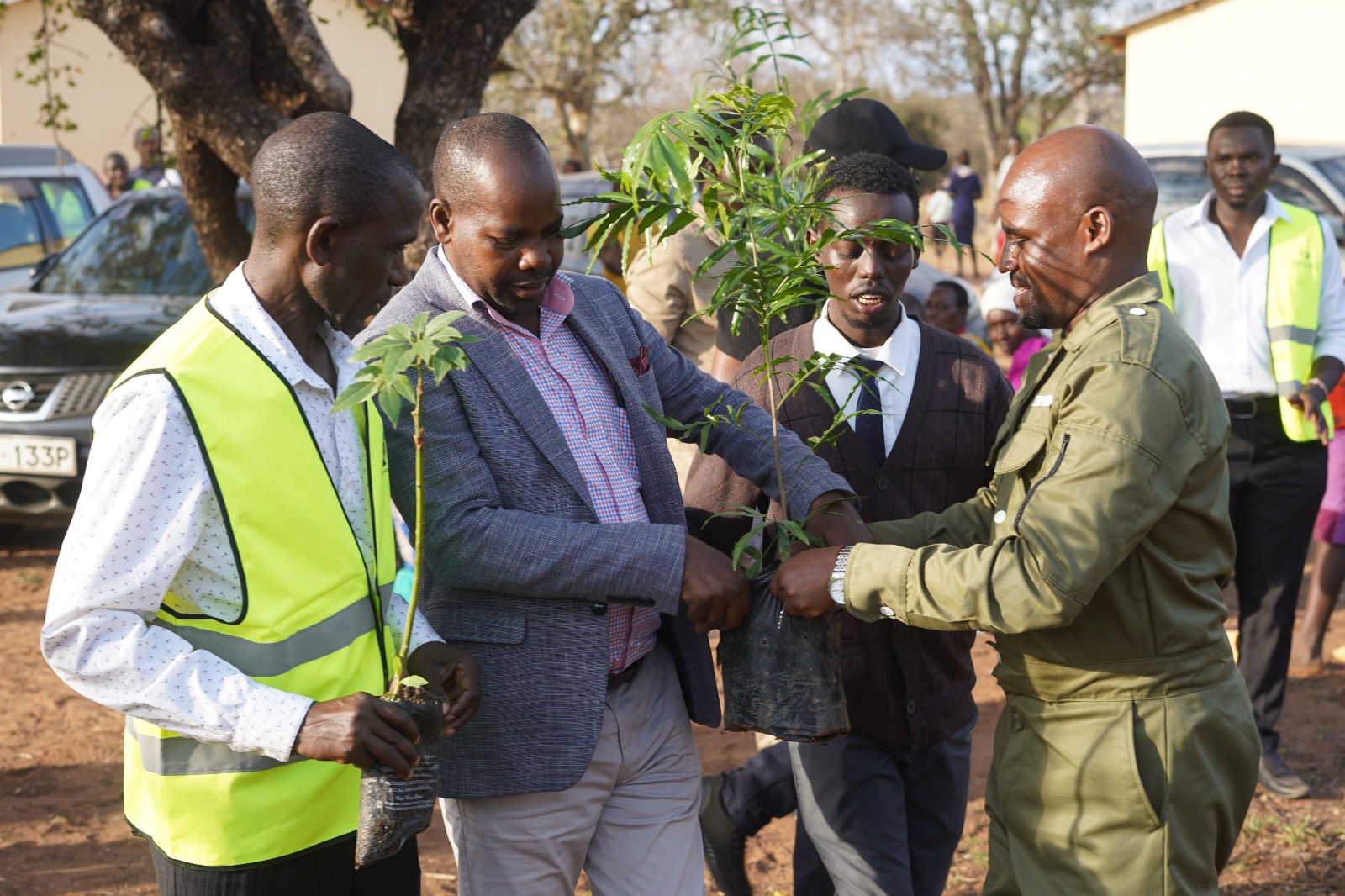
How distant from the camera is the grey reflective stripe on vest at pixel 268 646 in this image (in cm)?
213

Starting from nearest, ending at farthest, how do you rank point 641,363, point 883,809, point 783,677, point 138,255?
point 783,677 → point 641,363 → point 883,809 → point 138,255

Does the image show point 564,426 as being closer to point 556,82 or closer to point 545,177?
point 545,177

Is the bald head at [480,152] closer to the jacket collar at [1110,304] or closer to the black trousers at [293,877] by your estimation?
the jacket collar at [1110,304]

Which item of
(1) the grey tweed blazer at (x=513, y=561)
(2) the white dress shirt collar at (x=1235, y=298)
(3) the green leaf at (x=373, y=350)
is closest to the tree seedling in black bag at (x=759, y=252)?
(1) the grey tweed blazer at (x=513, y=561)

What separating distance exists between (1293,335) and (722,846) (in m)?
2.94

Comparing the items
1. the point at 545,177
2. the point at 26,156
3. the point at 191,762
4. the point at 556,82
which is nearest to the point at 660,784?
the point at 191,762

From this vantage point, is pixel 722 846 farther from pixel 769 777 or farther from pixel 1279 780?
pixel 1279 780

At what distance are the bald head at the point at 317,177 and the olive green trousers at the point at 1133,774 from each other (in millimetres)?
1578

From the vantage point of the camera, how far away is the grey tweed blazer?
2.53 meters

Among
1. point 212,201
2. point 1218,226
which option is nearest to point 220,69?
point 212,201

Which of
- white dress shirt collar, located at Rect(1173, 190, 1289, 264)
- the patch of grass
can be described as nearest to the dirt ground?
the patch of grass

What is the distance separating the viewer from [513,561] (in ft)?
8.23

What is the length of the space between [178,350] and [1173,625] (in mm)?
1866

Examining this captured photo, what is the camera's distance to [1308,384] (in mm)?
4922
